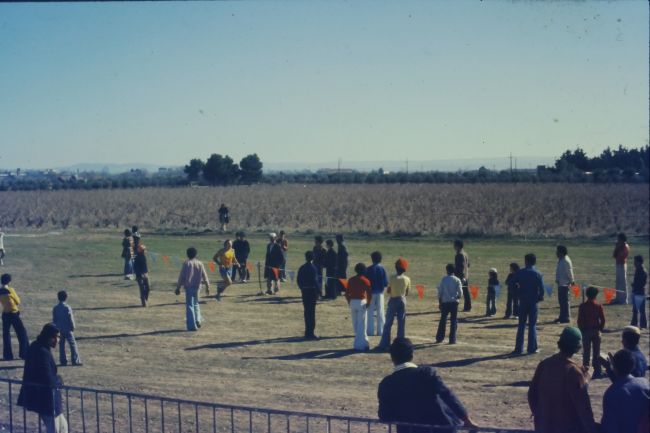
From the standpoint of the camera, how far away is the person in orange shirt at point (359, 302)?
1289cm

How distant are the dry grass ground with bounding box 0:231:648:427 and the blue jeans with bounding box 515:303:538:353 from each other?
337 millimetres

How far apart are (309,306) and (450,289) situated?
3.07m

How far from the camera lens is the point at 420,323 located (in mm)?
15664

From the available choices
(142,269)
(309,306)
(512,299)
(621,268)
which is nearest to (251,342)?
(309,306)

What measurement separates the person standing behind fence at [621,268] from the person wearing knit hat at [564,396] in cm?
1185

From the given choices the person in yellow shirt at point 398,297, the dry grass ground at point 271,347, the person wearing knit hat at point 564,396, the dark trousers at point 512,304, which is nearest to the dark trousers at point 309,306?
the dry grass ground at point 271,347

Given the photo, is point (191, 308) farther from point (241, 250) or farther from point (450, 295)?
Answer: point (241, 250)

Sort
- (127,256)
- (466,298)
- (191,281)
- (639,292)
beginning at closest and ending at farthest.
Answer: (639,292), (191,281), (466,298), (127,256)

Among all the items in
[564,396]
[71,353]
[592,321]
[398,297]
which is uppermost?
[564,396]

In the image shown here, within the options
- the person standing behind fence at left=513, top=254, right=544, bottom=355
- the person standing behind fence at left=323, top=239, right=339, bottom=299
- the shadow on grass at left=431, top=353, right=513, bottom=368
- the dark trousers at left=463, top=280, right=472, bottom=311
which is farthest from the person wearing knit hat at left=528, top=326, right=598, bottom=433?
the person standing behind fence at left=323, top=239, right=339, bottom=299

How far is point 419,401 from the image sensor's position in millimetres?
5738

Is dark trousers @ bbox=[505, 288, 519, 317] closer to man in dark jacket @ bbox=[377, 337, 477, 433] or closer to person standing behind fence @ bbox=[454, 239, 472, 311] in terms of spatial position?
person standing behind fence @ bbox=[454, 239, 472, 311]

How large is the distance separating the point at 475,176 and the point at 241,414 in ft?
257

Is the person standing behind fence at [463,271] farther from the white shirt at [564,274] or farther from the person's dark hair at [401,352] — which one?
the person's dark hair at [401,352]
